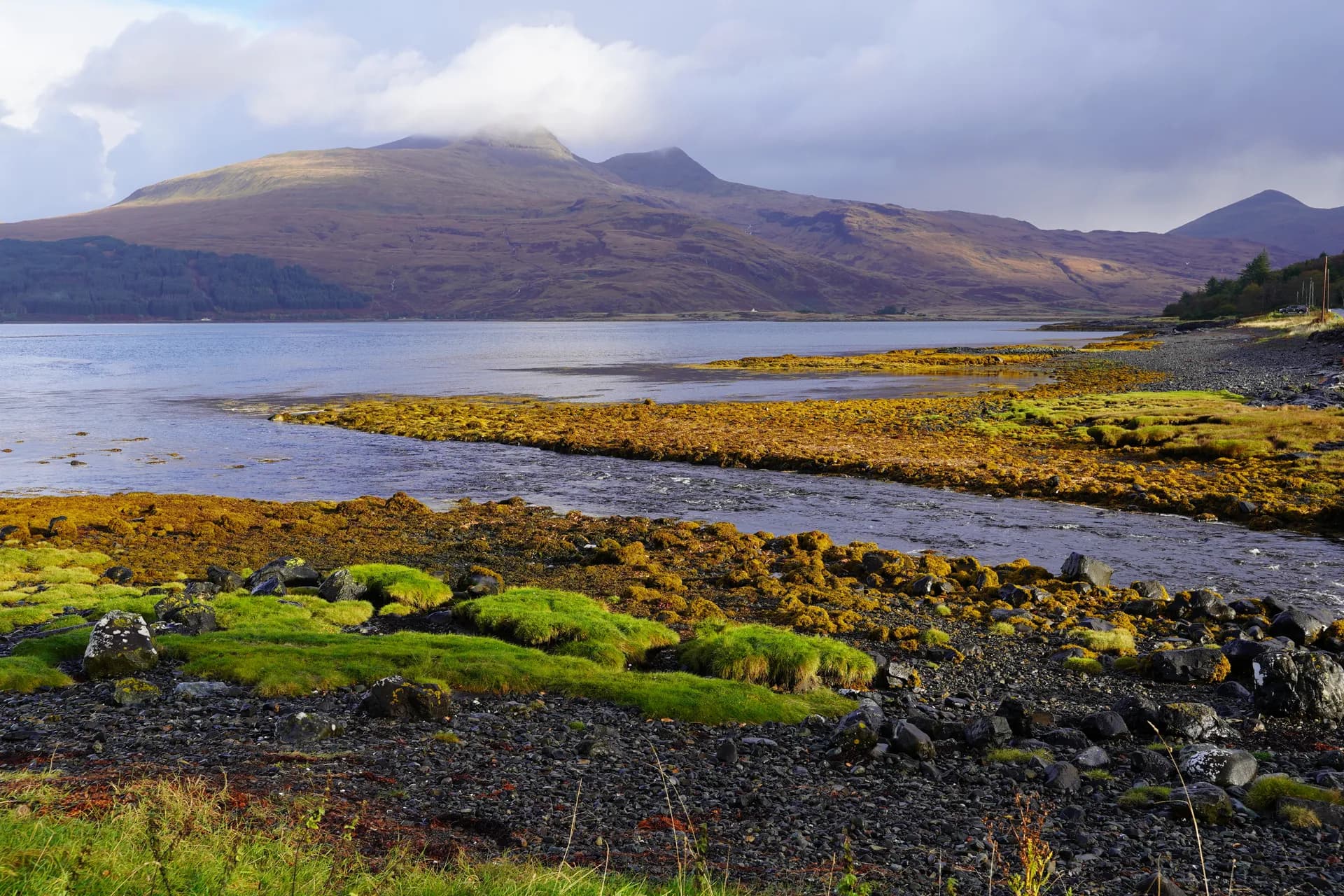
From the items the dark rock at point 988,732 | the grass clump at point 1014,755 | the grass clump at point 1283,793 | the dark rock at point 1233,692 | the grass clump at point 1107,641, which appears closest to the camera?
the grass clump at point 1283,793

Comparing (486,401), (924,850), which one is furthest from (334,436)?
(924,850)

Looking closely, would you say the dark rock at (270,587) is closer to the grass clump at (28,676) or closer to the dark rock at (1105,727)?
the grass clump at (28,676)

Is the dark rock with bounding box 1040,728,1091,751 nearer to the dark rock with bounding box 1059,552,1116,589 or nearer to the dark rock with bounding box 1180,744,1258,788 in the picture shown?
the dark rock with bounding box 1180,744,1258,788

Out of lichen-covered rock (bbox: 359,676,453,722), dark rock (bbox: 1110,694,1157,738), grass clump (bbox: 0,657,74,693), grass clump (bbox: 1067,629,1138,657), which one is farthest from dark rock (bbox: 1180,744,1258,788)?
grass clump (bbox: 0,657,74,693)

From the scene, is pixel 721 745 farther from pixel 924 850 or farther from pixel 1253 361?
pixel 1253 361

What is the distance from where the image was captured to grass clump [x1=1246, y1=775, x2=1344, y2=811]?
9641 millimetres

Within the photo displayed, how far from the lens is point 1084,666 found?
15141mm

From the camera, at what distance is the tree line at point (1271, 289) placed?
151375mm

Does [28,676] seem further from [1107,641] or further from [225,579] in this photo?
[1107,641]

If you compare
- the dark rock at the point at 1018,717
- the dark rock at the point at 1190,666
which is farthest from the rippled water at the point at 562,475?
the dark rock at the point at 1018,717

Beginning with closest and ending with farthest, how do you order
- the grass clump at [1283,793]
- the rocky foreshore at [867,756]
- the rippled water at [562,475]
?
the rocky foreshore at [867,756] < the grass clump at [1283,793] < the rippled water at [562,475]

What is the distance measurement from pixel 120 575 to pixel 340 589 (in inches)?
216

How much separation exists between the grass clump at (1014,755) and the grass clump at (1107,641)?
5644 mm

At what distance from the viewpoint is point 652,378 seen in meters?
87.9
